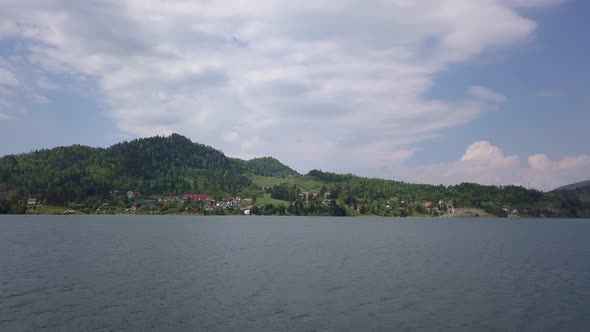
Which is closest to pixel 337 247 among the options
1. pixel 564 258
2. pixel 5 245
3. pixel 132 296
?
pixel 564 258

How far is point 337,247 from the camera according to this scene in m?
89.4

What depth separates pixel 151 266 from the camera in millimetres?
57750

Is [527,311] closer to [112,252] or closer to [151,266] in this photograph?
[151,266]

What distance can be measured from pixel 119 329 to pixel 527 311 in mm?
32532

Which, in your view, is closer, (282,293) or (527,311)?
(527,311)

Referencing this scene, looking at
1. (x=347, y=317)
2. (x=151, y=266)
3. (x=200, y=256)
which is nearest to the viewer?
(x=347, y=317)

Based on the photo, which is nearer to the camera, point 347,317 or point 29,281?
point 347,317

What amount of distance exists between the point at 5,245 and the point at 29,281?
4188 centimetres

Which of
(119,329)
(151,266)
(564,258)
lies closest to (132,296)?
(119,329)

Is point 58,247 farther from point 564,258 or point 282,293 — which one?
point 564,258

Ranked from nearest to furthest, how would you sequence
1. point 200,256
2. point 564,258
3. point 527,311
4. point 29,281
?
1. point 527,311
2. point 29,281
3. point 200,256
4. point 564,258

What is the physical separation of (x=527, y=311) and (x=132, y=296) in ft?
113

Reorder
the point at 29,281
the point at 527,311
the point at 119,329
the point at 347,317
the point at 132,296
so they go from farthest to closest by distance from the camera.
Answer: the point at 29,281 → the point at 132,296 → the point at 527,311 → the point at 347,317 → the point at 119,329

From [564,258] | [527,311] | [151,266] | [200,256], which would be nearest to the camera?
[527,311]
